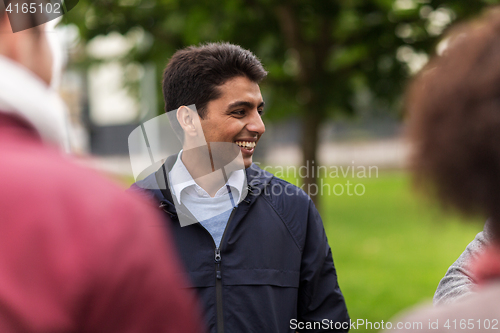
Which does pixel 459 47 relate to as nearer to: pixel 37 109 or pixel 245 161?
pixel 37 109

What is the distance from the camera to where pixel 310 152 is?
4.66m

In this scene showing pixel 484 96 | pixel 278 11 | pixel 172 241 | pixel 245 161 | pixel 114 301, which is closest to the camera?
pixel 114 301

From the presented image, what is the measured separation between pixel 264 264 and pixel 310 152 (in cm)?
294

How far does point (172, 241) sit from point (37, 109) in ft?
3.77

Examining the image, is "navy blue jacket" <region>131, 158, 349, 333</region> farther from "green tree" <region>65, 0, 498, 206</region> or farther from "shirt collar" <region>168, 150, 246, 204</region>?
"green tree" <region>65, 0, 498, 206</region>

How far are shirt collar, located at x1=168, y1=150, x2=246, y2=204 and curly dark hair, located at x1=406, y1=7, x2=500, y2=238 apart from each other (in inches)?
43.0

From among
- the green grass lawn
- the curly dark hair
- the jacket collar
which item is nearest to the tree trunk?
the green grass lawn

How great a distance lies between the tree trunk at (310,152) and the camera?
4493 mm

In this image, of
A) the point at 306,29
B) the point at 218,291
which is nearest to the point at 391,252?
the point at 306,29

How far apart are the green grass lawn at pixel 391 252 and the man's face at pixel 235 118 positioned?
2.53ft

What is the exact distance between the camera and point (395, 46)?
434 cm

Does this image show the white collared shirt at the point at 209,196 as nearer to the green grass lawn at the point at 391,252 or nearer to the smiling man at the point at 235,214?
the smiling man at the point at 235,214

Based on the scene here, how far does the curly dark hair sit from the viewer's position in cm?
82

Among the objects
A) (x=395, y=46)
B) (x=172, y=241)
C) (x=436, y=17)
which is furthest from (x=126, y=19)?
(x=172, y=241)
